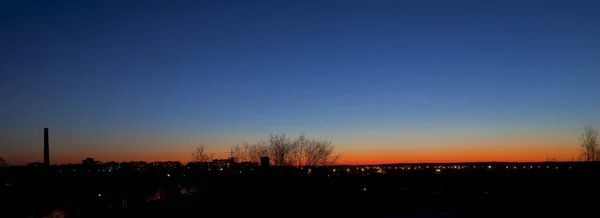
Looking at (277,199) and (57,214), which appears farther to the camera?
(277,199)

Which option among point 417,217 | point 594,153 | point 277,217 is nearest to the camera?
point 277,217

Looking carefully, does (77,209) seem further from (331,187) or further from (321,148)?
(321,148)

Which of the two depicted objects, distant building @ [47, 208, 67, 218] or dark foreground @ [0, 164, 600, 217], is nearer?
dark foreground @ [0, 164, 600, 217]

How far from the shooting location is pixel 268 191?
5069cm

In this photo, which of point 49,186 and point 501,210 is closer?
point 501,210

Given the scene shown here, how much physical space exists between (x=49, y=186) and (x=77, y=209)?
54.1ft

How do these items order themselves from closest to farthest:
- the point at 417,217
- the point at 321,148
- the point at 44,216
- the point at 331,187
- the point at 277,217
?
1. the point at 277,217
2. the point at 417,217
3. the point at 44,216
4. the point at 331,187
5. the point at 321,148

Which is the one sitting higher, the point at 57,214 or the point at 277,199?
the point at 277,199

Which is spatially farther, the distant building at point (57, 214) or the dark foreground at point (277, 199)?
the distant building at point (57, 214)

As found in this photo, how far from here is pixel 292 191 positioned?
5247 cm

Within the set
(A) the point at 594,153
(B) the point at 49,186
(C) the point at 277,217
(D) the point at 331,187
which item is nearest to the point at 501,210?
(C) the point at 277,217

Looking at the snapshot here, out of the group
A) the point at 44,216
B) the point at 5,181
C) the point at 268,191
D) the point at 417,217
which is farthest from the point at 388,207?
the point at 5,181

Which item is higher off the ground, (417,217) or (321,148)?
(321,148)

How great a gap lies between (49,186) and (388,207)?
122 ft
